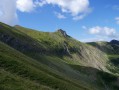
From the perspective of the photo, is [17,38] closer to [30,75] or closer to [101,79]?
[101,79]

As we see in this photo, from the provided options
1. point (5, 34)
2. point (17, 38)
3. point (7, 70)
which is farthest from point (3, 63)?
point (17, 38)

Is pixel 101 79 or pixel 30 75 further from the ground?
pixel 101 79

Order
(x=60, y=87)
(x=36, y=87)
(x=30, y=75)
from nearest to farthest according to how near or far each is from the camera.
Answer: (x=36, y=87)
(x=30, y=75)
(x=60, y=87)

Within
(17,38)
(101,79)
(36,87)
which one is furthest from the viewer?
(101,79)

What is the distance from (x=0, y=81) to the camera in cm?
5134

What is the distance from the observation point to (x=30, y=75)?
220ft

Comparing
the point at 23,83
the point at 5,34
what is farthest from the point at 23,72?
the point at 5,34

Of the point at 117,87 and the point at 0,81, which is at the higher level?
the point at 117,87

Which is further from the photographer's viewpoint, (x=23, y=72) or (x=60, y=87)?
(x=60, y=87)

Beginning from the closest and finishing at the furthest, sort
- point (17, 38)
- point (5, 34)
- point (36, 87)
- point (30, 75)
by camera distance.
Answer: point (36, 87) < point (30, 75) < point (5, 34) < point (17, 38)

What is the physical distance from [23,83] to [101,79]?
5830 inches

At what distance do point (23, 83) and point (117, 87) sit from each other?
154 m

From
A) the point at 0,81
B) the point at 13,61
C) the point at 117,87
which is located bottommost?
the point at 0,81

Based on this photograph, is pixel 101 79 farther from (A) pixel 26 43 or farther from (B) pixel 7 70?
(B) pixel 7 70
